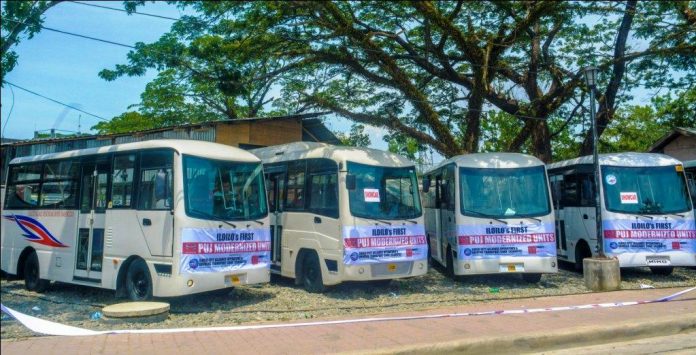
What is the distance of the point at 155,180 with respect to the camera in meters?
10.0

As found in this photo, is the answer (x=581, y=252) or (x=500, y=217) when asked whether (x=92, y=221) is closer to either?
(x=500, y=217)

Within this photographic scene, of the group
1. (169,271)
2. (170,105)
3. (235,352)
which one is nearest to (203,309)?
(169,271)

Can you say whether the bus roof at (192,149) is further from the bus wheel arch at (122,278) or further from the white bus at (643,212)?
the white bus at (643,212)

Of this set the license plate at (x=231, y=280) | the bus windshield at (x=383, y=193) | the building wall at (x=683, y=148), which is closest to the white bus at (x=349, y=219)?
the bus windshield at (x=383, y=193)

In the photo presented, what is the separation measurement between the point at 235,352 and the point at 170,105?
22.5 metres

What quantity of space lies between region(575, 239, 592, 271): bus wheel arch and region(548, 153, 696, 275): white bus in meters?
0.31

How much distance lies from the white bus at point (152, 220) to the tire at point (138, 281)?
0.02 meters

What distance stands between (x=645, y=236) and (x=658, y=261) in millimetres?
637

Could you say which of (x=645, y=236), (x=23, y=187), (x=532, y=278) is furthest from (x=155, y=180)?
(x=645, y=236)

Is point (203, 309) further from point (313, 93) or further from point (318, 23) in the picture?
point (313, 93)

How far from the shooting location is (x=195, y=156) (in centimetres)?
998

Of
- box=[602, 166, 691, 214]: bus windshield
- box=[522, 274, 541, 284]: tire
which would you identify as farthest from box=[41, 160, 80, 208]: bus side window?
box=[602, 166, 691, 214]: bus windshield

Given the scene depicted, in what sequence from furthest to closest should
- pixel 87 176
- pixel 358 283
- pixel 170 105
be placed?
pixel 170 105 → pixel 358 283 → pixel 87 176

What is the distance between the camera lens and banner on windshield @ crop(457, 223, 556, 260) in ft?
41.2
